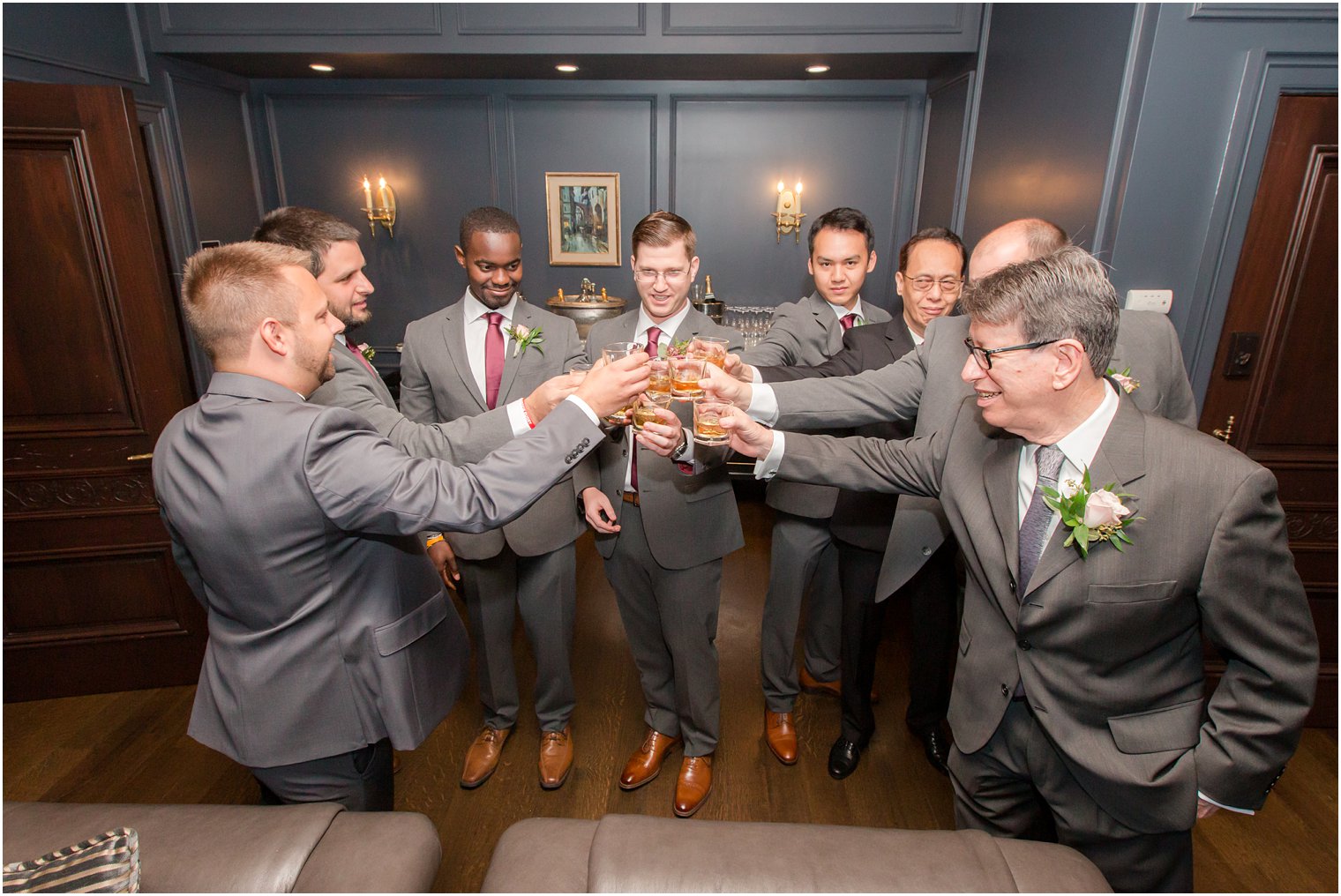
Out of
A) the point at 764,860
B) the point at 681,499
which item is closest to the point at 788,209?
the point at 681,499

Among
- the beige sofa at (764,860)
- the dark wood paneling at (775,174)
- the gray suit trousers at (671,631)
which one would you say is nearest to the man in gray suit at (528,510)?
the gray suit trousers at (671,631)

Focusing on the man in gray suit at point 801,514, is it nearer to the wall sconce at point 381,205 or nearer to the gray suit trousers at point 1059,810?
the gray suit trousers at point 1059,810

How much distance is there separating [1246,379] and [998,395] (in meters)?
2.22

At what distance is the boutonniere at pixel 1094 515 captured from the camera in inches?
51.7

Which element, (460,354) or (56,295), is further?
(56,295)

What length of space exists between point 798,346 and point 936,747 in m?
1.74

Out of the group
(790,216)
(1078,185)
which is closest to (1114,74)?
(1078,185)

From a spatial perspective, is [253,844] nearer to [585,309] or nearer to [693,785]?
[693,785]

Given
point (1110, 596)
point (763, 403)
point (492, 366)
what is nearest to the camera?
point (1110, 596)

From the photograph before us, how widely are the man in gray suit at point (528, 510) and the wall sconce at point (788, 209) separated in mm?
3340

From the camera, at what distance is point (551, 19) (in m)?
4.12

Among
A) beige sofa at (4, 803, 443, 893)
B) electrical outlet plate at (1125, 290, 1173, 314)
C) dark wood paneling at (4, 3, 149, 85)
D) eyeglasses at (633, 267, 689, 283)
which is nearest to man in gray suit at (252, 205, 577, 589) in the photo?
eyeglasses at (633, 267, 689, 283)

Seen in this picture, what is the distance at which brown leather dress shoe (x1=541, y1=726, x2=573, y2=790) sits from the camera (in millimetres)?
2484

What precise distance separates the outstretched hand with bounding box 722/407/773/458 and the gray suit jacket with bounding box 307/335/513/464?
649 mm
